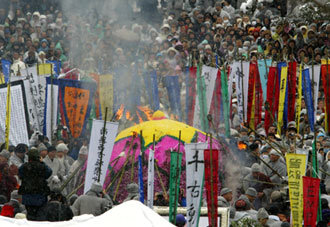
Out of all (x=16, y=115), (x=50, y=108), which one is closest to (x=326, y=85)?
(x=50, y=108)

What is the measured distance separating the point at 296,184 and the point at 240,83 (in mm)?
5833

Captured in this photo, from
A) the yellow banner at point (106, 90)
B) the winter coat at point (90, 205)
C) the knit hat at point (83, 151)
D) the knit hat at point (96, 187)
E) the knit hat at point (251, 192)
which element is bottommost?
the winter coat at point (90, 205)

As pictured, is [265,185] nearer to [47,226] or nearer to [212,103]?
[212,103]

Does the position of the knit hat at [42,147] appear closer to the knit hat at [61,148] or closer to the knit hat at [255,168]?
the knit hat at [61,148]

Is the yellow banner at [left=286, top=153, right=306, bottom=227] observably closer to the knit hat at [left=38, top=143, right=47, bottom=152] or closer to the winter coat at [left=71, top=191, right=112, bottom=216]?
the winter coat at [left=71, top=191, right=112, bottom=216]

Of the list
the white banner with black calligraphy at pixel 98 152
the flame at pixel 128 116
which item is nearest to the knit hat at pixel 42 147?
the white banner with black calligraphy at pixel 98 152

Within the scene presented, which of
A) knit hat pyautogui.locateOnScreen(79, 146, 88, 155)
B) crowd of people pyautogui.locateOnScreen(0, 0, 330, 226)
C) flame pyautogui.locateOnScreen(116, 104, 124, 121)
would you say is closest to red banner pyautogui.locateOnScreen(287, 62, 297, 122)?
crowd of people pyautogui.locateOnScreen(0, 0, 330, 226)

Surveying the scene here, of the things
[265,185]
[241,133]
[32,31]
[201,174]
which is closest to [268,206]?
[265,185]

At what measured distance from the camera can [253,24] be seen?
19.0 metres

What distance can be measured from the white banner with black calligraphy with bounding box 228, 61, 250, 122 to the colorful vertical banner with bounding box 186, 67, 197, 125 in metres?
0.60

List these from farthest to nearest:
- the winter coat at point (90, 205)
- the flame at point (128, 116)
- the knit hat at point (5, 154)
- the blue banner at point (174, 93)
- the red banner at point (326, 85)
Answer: the blue banner at point (174, 93)
the flame at point (128, 116)
the red banner at point (326, 85)
the knit hat at point (5, 154)
the winter coat at point (90, 205)

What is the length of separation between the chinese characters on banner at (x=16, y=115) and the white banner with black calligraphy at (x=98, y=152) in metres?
2.51

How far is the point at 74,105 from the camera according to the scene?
1351 cm

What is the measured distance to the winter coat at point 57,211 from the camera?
8602 mm
